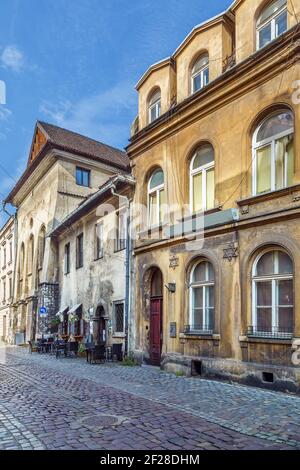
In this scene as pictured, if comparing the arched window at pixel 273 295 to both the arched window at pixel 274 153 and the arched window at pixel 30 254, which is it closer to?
the arched window at pixel 274 153

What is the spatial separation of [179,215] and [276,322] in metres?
4.84

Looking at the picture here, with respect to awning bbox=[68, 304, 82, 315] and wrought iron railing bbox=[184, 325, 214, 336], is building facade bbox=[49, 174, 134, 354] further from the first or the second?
wrought iron railing bbox=[184, 325, 214, 336]

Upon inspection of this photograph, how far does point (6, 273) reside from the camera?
42.1 m

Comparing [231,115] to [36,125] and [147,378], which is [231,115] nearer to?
[147,378]

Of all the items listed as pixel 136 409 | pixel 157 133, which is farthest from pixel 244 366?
pixel 157 133

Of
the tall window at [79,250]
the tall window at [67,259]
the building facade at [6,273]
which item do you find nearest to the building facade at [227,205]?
the tall window at [79,250]

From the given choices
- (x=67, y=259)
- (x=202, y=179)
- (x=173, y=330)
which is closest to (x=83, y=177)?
(x=67, y=259)

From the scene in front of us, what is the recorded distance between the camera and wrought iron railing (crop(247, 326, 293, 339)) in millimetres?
9812

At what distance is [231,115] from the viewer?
39.5 ft

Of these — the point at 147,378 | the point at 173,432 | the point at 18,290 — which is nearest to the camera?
the point at 173,432

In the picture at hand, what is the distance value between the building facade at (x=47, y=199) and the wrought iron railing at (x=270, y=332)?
16.1m

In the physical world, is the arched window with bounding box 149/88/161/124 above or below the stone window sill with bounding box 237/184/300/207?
above

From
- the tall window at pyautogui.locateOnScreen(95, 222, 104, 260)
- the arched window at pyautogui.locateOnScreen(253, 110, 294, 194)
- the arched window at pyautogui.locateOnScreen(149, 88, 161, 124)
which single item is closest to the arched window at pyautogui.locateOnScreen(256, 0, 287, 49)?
the arched window at pyautogui.locateOnScreen(253, 110, 294, 194)

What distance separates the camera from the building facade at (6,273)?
38.7m
